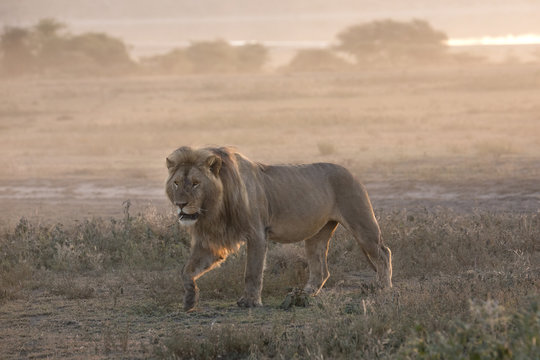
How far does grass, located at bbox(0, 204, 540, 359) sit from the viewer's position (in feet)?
18.4

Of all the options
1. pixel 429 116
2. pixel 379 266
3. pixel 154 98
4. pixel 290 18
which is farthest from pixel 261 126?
pixel 290 18

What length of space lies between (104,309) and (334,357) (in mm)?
3194

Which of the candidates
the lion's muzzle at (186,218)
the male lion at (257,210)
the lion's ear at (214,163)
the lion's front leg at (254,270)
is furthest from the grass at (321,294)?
the lion's ear at (214,163)

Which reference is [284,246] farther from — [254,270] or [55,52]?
[55,52]

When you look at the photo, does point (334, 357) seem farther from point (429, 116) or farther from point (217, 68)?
point (217, 68)

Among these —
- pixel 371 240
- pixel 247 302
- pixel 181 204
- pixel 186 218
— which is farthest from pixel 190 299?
pixel 371 240

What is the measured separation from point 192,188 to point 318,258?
6.65ft

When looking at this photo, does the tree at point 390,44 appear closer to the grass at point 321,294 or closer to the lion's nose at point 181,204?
the grass at point 321,294

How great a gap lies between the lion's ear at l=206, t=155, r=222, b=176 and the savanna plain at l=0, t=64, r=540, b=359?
4.25ft

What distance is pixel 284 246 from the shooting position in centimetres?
1052

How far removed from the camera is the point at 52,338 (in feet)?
23.7

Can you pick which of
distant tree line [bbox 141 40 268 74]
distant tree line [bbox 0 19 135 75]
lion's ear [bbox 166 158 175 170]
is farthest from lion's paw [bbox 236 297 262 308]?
distant tree line [bbox 141 40 268 74]

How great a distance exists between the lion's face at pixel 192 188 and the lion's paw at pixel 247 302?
0.98 metres

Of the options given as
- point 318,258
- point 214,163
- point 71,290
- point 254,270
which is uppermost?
point 214,163
